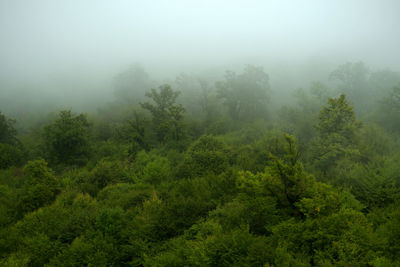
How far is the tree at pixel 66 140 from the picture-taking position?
31.1m

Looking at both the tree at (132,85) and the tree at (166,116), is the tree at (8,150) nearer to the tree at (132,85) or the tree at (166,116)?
the tree at (166,116)

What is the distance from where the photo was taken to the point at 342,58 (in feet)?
276

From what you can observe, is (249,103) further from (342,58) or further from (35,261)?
(342,58)

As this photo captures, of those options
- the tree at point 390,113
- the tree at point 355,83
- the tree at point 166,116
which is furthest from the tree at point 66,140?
the tree at point 355,83

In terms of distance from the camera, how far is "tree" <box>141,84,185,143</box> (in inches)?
1398

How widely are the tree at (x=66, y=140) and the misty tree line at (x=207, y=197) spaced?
0.15m

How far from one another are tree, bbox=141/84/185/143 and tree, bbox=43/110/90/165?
411 inches

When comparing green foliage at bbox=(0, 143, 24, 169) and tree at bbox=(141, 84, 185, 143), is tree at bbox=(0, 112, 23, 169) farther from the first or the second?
tree at bbox=(141, 84, 185, 143)

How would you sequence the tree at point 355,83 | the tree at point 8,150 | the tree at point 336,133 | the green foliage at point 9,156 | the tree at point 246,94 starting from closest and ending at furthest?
the tree at point 336,133, the green foliage at point 9,156, the tree at point 8,150, the tree at point 246,94, the tree at point 355,83

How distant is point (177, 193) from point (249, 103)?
33.0 m

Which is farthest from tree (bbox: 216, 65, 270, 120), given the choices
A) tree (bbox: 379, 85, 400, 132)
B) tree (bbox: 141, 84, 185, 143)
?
tree (bbox: 379, 85, 400, 132)

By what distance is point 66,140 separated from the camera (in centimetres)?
3152

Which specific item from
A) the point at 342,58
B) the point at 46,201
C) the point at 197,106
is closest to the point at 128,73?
the point at 197,106

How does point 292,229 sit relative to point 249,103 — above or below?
below
